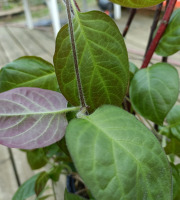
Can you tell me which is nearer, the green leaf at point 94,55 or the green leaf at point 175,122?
the green leaf at point 94,55

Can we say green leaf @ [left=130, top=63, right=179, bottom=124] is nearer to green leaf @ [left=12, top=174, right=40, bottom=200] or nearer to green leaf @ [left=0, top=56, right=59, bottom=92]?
green leaf @ [left=0, top=56, right=59, bottom=92]

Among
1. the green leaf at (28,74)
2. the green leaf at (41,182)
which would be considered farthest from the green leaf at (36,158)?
the green leaf at (28,74)

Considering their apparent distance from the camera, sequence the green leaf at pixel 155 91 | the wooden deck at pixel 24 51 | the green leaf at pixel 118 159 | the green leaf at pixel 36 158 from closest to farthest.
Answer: the green leaf at pixel 118 159 → the green leaf at pixel 155 91 → the green leaf at pixel 36 158 → the wooden deck at pixel 24 51

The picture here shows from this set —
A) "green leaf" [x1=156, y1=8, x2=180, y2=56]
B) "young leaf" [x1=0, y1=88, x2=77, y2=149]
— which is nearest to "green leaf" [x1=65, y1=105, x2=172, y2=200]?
"young leaf" [x1=0, y1=88, x2=77, y2=149]

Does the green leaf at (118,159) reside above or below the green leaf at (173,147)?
above

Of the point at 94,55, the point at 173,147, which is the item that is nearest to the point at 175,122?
the point at 173,147

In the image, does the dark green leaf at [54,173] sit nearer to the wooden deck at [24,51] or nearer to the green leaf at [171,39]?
the wooden deck at [24,51]
